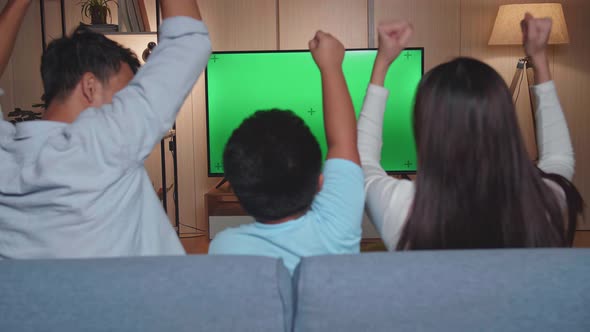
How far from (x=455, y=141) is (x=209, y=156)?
3018mm

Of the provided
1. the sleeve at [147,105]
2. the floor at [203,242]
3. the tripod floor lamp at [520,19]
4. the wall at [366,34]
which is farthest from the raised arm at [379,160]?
the wall at [366,34]

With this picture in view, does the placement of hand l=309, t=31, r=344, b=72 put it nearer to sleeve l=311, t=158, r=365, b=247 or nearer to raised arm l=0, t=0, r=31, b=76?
sleeve l=311, t=158, r=365, b=247

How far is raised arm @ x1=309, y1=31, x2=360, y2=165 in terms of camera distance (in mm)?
954

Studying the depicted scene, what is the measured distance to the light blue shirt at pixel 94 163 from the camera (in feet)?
2.85

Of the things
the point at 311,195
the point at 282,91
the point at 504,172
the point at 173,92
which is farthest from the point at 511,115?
the point at 282,91

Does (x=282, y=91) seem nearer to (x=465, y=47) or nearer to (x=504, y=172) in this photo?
(x=465, y=47)

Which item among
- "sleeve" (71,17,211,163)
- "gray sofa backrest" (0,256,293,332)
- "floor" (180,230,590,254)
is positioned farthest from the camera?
"floor" (180,230,590,254)

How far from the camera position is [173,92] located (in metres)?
0.89

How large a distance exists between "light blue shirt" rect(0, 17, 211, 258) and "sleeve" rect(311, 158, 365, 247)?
0.91ft

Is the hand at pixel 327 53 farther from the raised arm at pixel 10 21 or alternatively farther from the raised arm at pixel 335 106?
the raised arm at pixel 10 21

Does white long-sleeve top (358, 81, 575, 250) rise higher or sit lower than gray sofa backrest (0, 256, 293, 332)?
higher

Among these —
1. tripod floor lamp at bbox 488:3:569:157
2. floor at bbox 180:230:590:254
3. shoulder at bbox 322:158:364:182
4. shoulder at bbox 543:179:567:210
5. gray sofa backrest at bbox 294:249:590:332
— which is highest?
tripod floor lamp at bbox 488:3:569:157

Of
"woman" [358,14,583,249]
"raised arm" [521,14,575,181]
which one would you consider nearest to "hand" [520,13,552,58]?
"raised arm" [521,14,575,181]

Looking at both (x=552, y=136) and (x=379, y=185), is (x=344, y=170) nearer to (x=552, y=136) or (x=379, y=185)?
(x=379, y=185)
